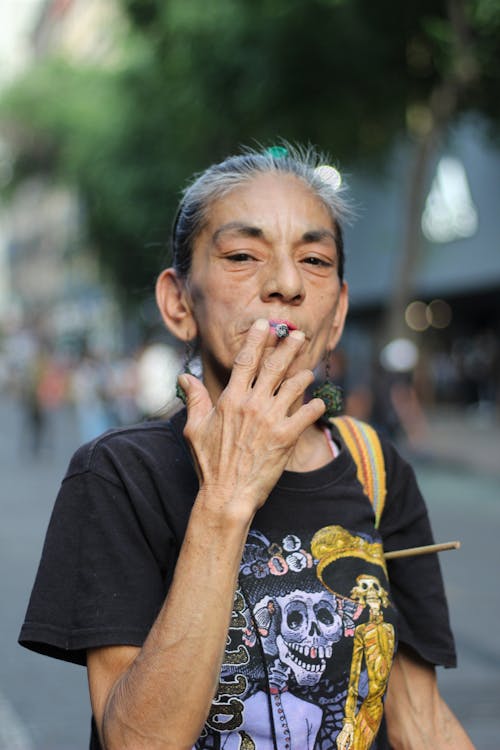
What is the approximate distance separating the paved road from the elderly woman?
2.91m

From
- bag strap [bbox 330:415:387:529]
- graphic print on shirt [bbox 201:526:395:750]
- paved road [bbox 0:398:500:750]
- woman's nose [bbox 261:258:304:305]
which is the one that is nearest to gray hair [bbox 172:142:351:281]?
woman's nose [bbox 261:258:304:305]

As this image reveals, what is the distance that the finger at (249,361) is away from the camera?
1461mm

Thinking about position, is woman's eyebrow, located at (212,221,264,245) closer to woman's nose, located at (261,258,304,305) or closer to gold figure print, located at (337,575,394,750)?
woman's nose, located at (261,258,304,305)

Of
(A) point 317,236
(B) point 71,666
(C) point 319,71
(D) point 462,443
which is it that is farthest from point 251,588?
(D) point 462,443

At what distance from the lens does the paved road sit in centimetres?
456

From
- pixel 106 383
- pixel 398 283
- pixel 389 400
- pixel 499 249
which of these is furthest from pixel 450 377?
pixel 106 383

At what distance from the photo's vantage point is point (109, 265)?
105 ft

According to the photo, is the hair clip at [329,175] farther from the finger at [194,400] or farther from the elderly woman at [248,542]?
the finger at [194,400]

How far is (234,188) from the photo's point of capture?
1.75 meters

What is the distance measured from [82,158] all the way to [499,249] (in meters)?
12.0

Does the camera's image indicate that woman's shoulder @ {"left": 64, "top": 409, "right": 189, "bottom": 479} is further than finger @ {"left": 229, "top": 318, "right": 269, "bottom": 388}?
Yes

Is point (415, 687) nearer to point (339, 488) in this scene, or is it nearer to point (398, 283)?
point (339, 488)

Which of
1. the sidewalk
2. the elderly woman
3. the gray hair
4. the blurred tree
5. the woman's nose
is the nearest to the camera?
the elderly woman

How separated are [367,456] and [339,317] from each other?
9.5 inches
